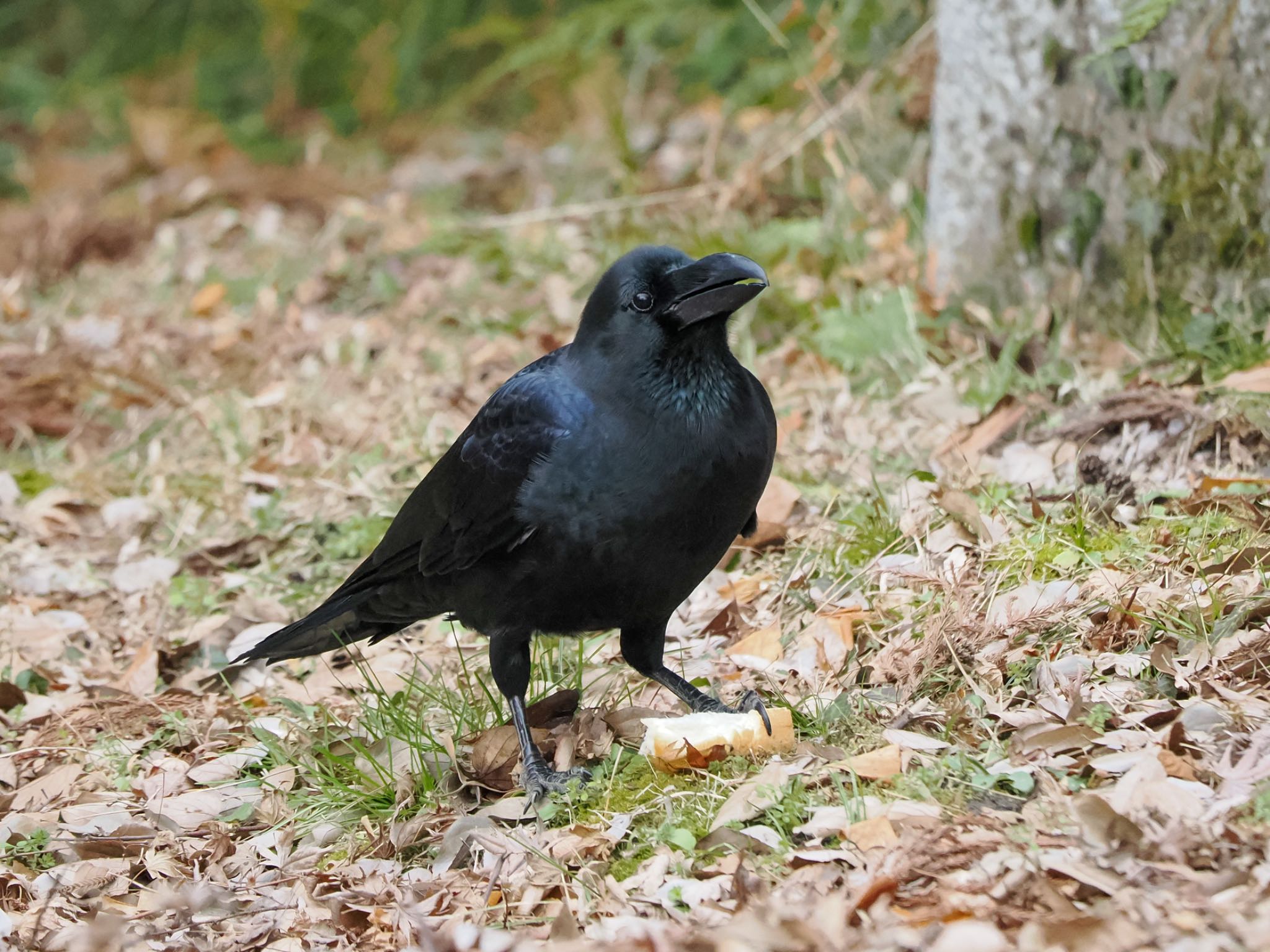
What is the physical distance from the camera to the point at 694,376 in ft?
9.22

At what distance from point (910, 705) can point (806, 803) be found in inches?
16.2

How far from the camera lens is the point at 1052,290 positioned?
4609 millimetres

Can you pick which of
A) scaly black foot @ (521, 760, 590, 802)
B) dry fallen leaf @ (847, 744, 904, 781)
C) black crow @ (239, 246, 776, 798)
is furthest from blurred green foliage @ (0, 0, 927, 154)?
dry fallen leaf @ (847, 744, 904, 781)

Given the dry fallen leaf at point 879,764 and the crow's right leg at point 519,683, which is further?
the crow's right leg at point 519,683

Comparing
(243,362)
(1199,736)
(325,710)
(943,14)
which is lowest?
(1199,736)

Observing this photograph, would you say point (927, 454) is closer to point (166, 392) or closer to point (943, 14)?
point (943, 14)

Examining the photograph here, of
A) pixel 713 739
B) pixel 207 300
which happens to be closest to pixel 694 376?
pixel 713 739

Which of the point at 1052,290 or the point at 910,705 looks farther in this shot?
the point at 1052,290

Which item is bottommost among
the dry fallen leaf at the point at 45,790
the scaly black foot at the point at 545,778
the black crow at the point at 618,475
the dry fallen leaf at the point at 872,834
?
the dry fallen leaf at the point at 872,834

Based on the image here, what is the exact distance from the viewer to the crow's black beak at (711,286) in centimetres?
276

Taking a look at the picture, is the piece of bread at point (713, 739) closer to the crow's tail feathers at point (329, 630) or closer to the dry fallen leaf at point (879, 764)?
the dry fallen leaf at point (879, 764)

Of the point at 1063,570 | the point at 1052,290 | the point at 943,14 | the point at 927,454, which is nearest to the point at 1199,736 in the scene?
the point at 1063,570

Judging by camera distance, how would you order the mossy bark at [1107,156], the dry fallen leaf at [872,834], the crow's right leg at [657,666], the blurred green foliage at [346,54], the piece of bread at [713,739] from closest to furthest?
the dry fallen leaf at [872,834], the piece of bread at [713,739], the crow's right leg at [657,666], the mossy bark at [1107,156], the blurred green foliage at [346,54]

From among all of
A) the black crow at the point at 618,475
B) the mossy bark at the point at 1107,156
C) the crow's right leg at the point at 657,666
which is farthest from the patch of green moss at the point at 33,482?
the mossy bark at the point at 1107,156
